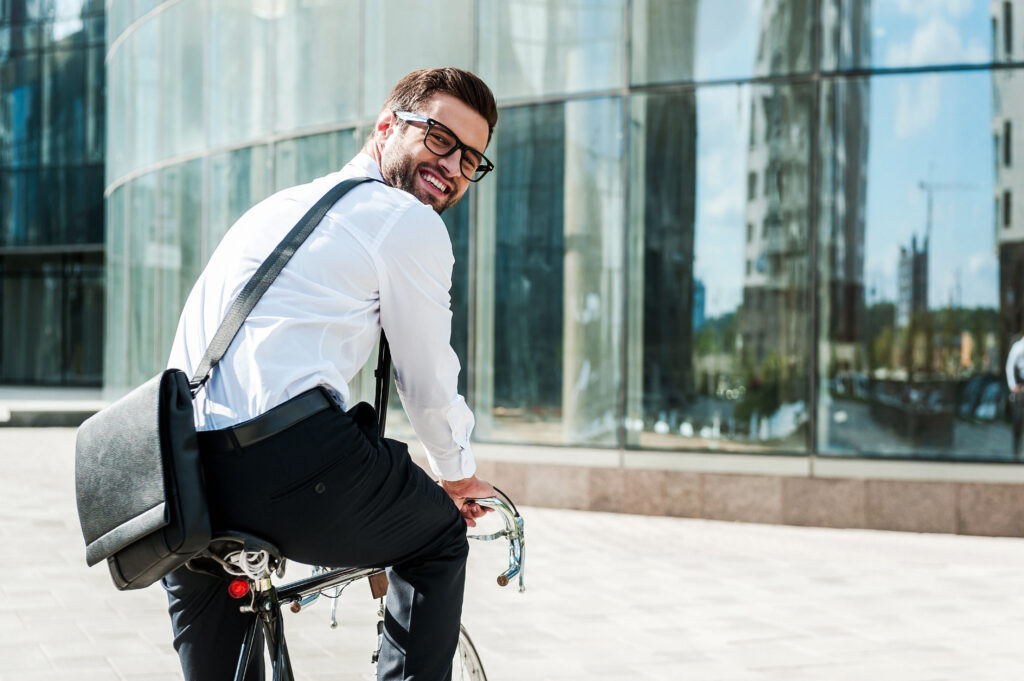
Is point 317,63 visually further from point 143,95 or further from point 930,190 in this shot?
point 930,190

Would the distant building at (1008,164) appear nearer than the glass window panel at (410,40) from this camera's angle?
Yes

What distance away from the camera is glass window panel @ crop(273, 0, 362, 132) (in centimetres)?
1155

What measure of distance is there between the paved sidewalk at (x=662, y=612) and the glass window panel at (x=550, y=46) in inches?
150

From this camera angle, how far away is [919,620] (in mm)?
6109

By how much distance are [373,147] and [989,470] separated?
7.52 m

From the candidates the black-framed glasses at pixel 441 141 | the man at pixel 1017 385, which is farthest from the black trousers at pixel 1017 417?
the black-framed glasses at pixel 441 141

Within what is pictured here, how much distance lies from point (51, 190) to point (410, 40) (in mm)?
25665

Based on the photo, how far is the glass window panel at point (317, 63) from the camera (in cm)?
1155

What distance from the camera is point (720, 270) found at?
9773mm

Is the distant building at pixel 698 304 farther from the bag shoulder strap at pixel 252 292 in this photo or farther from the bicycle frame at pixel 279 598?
the bag shoulder strap at pixel 252 292

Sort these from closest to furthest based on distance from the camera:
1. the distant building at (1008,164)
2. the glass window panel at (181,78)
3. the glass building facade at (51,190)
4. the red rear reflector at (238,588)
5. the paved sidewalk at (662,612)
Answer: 1. the red rear reflector at (238,588)
2. the paved sidewalk at (662,612)
3. the distant building at (1008,164)
4. the glass window panel at (181,78)
5. the glass building facade at (51,190)

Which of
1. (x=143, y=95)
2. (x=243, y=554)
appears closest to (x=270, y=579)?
(x=243, y=554)

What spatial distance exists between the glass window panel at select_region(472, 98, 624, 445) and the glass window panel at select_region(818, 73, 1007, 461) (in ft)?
5.76

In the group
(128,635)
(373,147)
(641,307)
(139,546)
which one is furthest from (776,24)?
(139,546)
